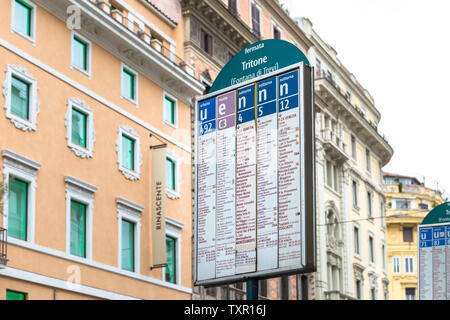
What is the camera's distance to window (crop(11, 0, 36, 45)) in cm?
2462

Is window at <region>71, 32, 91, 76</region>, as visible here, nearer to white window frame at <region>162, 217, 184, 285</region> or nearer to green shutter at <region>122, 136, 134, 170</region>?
green shutter at <region>122, 136, 134, 170</region>

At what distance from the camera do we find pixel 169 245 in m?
31.1

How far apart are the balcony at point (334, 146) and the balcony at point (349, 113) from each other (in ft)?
6.10

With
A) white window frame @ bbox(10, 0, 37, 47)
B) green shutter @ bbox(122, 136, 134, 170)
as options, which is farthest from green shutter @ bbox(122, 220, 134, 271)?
white window frame @ bbox(10, 0, 37, 47)

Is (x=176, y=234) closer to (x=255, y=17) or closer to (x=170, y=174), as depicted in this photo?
(x=170, y=174)

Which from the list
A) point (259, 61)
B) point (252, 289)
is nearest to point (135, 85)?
point (259, 61)

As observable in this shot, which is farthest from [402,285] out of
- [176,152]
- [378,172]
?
[176,152]

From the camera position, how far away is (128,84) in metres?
30.2

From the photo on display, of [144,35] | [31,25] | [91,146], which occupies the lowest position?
[91,146]

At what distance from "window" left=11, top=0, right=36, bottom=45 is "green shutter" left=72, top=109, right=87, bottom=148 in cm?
275

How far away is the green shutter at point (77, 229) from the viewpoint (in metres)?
25.6

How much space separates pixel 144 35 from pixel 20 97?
7172 millimetres

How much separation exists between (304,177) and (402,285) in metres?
69.7

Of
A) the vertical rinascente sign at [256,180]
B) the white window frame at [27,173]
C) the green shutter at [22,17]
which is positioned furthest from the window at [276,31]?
the vertical rinascente sign at [256,180]
